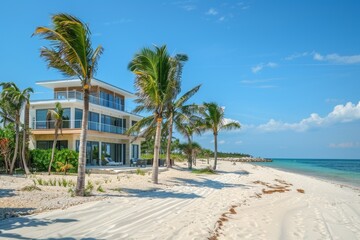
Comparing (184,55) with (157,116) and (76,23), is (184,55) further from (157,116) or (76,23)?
(76,23)

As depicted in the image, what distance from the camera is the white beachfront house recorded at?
1016 inches

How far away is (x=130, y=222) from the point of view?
291 inches

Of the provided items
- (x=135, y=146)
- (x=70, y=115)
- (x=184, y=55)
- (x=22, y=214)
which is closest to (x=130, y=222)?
(x=22, y=214)

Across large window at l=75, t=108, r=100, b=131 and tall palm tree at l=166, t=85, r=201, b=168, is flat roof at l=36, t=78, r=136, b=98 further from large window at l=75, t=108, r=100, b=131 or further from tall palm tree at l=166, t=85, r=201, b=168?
tall palm tree at l=166, t=85, r=201, b=168

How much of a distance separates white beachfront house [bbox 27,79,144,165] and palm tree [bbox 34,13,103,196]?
11903mm

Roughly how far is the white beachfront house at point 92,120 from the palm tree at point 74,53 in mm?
11903

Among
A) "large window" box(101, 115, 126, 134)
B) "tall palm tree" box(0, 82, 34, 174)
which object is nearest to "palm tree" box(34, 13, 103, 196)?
"tall palm tree" box(0, 82, 34, 174)

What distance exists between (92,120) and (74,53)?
17.3 m

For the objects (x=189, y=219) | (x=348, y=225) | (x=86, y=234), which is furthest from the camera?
(x=348, y=225)

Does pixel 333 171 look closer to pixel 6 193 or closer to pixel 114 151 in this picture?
Answer: pixel 114 151

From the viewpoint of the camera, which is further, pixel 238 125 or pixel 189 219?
pixel 238 125

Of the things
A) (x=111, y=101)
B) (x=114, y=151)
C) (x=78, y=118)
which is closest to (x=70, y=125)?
(x=78, y=118)

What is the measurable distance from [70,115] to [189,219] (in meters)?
20.0

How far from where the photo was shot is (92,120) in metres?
28.1
